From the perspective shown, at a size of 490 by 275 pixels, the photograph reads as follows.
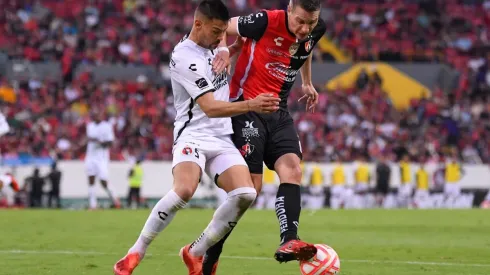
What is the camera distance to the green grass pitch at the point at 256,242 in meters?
9.02

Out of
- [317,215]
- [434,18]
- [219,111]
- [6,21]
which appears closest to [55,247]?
[219,111]

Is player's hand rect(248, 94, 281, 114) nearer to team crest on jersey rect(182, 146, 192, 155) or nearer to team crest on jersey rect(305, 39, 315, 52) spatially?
team crest on jersey rect(182, 146, 192, 155)

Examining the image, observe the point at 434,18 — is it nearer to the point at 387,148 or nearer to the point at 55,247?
the point at 387,148

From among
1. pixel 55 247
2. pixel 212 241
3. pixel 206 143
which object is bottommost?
pixel 55 247

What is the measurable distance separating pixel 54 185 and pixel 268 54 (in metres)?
17.0

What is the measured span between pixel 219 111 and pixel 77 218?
1045 centimetres

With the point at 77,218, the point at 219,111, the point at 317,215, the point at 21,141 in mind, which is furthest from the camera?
the point at 21,141

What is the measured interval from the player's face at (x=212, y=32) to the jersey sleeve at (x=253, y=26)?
0.58 metres

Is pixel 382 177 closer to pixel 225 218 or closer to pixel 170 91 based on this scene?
pixel 170 91

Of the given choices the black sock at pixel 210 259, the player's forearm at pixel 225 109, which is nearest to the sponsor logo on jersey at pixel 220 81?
the player's forearm at pixel 225 109

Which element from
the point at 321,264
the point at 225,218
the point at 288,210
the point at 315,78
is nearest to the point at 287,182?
the point at 288,210

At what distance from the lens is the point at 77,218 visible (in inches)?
679

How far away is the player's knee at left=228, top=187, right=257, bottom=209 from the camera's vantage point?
7.61 meters

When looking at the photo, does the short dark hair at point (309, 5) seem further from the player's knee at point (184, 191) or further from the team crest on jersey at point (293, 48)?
the player's knee at point (184, 191)
